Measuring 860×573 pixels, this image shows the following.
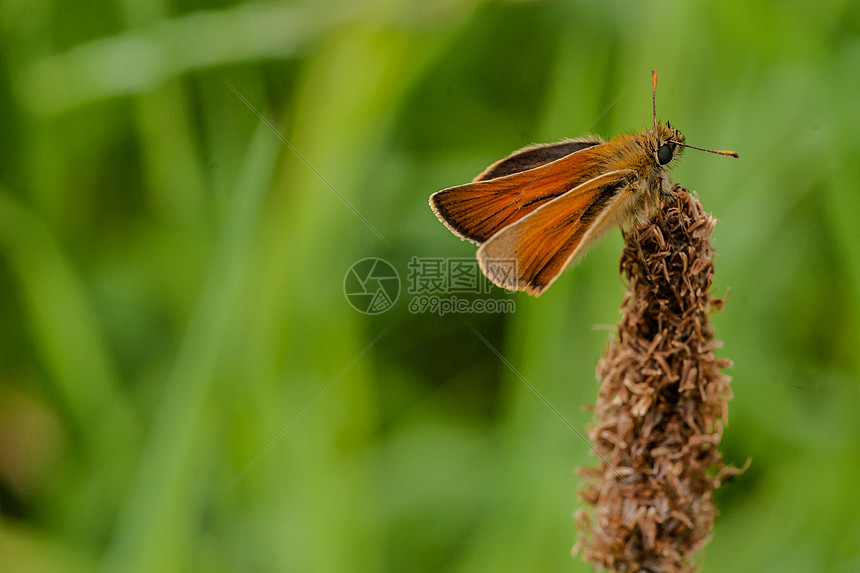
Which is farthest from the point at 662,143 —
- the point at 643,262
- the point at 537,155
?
the point at 643,262

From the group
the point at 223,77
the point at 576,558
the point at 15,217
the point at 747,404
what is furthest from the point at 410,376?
the point at 15,217

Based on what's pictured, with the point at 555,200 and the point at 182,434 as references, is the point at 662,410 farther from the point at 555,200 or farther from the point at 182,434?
the point at 182,434

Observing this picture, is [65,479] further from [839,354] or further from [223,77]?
[839,354]

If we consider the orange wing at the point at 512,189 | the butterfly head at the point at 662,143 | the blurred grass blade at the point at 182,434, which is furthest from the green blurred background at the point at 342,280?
the butterfly head at the point at 662,143

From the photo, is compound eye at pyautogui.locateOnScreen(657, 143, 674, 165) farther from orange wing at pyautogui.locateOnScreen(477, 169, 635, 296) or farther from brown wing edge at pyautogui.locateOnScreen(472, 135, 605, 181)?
brown wing edge at pyautogui.locateOnScreen(472, 135, 605, 181)

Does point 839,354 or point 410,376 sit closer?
point 839,354

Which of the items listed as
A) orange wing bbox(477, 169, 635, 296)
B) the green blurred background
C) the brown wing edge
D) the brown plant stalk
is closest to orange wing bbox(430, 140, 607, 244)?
the brown wing edge
